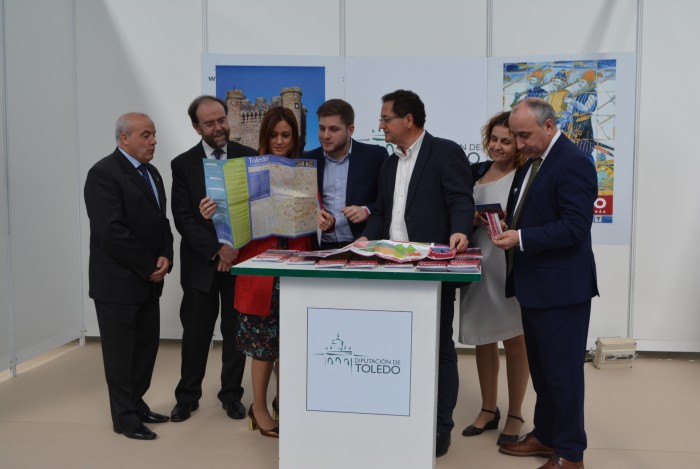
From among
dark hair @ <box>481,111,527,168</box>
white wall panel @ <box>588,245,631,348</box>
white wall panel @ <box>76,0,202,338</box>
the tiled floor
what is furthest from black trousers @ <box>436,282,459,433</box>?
white wall panel @ <box>76,0,202,338</box>

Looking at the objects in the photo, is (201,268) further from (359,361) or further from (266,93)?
(266,93)

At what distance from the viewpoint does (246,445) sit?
3.58m

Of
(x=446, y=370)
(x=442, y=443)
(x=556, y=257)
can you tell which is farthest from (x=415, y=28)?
(x=442, y=443)

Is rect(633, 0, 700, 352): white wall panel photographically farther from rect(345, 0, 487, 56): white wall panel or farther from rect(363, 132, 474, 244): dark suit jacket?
rect(363, 132, 474, 244): dark suit jacket

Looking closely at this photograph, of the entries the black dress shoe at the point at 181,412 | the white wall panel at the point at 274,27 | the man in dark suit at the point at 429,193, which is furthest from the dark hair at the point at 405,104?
the white wall panel at the point at 274,27

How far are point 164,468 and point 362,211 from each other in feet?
5.23

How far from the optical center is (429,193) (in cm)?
336

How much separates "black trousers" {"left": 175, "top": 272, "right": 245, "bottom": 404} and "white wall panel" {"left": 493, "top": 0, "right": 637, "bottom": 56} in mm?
2996

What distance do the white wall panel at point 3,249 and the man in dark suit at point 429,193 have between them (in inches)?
106

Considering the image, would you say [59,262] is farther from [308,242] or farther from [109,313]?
[308,242]

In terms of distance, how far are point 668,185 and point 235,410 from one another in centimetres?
373

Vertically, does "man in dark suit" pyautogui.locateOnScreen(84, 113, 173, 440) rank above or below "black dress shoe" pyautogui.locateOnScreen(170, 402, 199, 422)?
above

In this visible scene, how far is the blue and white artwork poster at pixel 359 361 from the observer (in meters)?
2.80

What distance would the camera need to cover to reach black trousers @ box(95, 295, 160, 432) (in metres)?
3.63
